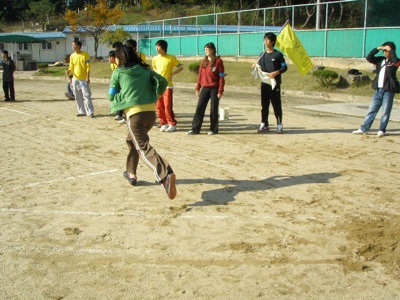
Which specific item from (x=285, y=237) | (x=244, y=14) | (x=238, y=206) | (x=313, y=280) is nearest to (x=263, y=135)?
(x=238, y=206)

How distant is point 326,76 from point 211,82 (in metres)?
10.3

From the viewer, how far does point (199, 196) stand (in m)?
6.14

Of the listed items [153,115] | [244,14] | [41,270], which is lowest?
[41,270]

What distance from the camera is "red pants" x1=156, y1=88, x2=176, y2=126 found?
10312 millimetres

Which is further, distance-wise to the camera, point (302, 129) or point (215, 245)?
point (302, 129)

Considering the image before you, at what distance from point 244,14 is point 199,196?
82.9ft

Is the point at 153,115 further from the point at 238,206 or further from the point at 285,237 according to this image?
the point at 285,237

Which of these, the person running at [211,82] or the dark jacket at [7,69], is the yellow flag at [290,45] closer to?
the person running at [211,82]

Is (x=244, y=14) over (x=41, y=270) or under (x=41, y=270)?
over

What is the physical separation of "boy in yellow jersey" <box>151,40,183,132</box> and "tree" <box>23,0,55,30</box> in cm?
6745

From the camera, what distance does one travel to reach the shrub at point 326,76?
61.7 ft

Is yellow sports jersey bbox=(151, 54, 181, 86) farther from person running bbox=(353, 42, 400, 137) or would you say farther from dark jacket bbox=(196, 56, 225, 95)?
person running bbox=(353, 42, 400, 137)

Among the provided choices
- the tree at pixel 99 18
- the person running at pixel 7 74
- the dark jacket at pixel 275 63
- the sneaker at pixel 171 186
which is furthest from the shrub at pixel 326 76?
the tree at pixel 99 18

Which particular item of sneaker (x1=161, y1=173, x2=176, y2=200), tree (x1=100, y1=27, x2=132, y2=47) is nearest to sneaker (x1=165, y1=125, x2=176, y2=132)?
sneaker (x1=161, y1=173, x2=176, y2=200)
